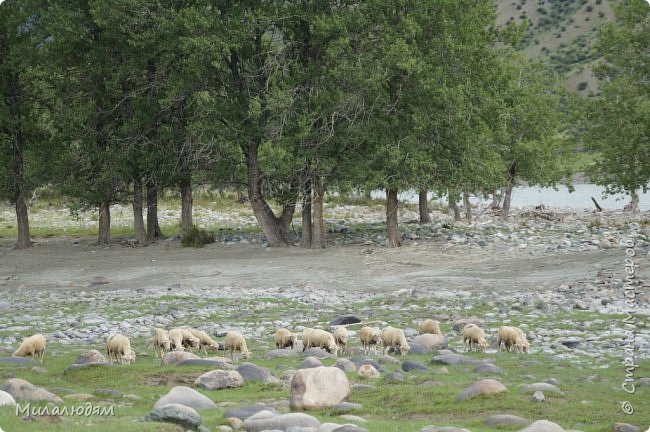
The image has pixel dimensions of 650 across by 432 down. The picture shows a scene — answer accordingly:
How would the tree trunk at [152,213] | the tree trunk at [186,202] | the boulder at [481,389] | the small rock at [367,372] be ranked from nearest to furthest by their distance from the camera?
the boulder at [481,389] < the small rock at [367,372] < the tree trunk at [186,202] < the tree trunk at [152,213]

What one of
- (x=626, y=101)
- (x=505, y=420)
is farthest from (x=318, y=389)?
(x=626, y=101)

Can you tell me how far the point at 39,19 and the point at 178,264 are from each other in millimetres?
14921

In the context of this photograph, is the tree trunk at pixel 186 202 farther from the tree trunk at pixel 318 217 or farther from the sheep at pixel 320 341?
the sheep at pixel 320 341

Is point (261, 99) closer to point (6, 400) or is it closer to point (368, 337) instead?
point (368, 337)

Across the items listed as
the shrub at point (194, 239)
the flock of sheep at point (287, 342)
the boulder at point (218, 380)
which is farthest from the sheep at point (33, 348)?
the shrub at point (194, 239)

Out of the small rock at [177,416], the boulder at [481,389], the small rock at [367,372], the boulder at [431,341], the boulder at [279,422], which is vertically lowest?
the boulder at [431,341]

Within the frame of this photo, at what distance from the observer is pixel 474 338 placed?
1574cm

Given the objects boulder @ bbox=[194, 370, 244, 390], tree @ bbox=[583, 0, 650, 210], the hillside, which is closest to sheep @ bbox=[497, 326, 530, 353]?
boulder @ bbox=[194, 370, 244, 390]

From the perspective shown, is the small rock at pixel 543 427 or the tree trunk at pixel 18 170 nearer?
the small rock at pixel 543 427

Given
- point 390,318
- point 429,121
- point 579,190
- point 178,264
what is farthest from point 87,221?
point 579,190

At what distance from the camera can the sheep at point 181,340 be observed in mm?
15961

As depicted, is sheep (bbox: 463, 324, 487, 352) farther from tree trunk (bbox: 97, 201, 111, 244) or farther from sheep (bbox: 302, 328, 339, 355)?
tree trunk (bbox: 97, 201, 111, 244)

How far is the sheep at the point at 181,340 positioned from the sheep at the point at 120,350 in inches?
39.6

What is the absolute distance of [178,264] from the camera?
110 ft
